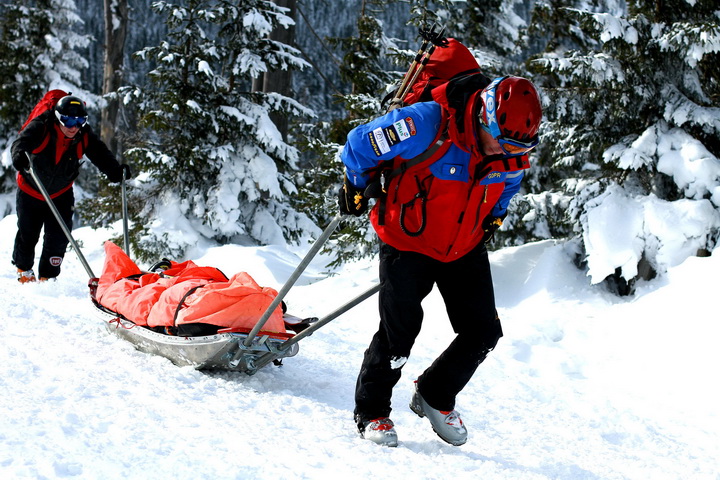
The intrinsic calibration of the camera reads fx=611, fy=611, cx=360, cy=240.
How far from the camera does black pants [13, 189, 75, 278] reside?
6184mm

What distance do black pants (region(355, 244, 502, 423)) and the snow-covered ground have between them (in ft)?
0.90

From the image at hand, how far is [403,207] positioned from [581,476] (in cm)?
164

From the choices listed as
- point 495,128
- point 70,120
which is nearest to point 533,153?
point 70,120

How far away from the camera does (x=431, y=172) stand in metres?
2.86

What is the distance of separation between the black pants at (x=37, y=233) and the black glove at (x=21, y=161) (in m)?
0.55

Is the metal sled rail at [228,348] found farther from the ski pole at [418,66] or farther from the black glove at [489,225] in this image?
the ski pole at [418,66]

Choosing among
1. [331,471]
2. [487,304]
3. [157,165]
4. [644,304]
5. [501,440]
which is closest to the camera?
[331,471]

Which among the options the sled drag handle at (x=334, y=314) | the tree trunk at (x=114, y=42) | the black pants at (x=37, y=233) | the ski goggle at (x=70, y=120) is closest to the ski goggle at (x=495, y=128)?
the sled drag handle at (x=334, y=314)

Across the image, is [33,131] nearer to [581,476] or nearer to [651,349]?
[581,476]

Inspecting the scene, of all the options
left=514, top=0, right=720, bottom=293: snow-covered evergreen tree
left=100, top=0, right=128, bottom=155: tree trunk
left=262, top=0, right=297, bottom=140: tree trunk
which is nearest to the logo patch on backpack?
left=514, top=0, right=720, bottom=293: snow-covered evergreen tree

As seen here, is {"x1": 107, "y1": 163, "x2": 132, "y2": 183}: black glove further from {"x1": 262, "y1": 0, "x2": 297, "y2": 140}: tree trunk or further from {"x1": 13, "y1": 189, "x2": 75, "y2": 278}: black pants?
{"x1": 262, "y1": 0, "x2": 297, "y2": 140}: tree trunk

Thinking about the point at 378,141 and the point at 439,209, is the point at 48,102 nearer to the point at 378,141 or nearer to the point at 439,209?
the point at 378,141

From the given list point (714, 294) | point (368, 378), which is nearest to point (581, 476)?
point (368, 378)

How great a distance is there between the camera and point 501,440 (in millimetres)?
3547
